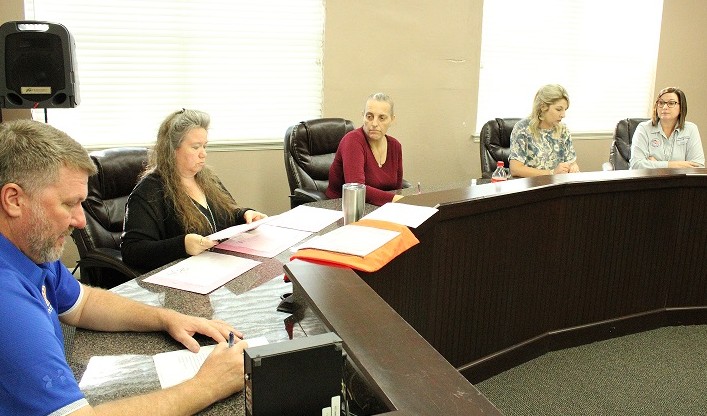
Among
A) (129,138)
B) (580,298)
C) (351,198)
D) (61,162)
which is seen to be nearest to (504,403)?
(580,298)

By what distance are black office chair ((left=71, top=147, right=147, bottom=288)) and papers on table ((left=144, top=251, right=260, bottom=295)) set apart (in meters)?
0.59

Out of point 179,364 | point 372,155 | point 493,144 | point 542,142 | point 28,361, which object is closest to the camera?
point 28,361

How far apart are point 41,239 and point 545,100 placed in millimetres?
3438

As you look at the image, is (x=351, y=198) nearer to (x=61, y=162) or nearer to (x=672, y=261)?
(x=61, y=162)

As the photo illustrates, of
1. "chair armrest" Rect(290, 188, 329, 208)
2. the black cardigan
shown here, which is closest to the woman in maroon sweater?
"chair armrest" Rect(290, 188, 329, 208)

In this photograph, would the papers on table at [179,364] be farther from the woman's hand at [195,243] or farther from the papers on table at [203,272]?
the woman's hand at [195,243]

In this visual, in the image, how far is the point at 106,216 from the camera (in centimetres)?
302

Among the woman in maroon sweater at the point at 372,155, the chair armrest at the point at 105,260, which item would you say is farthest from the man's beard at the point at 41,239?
the woman in maroon sweater at the point at 372,155

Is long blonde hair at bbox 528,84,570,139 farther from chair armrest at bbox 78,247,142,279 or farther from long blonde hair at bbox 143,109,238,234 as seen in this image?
chair armrest at bbox 78,247,142,279

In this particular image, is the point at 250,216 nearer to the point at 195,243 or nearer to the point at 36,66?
the point at 195,243

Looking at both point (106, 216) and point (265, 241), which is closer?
point (265, 241)

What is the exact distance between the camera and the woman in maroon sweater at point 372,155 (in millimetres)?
3516

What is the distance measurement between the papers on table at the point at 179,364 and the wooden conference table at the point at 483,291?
0.9 inches

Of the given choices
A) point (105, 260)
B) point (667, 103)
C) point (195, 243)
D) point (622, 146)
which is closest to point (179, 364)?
point (195, 243)
